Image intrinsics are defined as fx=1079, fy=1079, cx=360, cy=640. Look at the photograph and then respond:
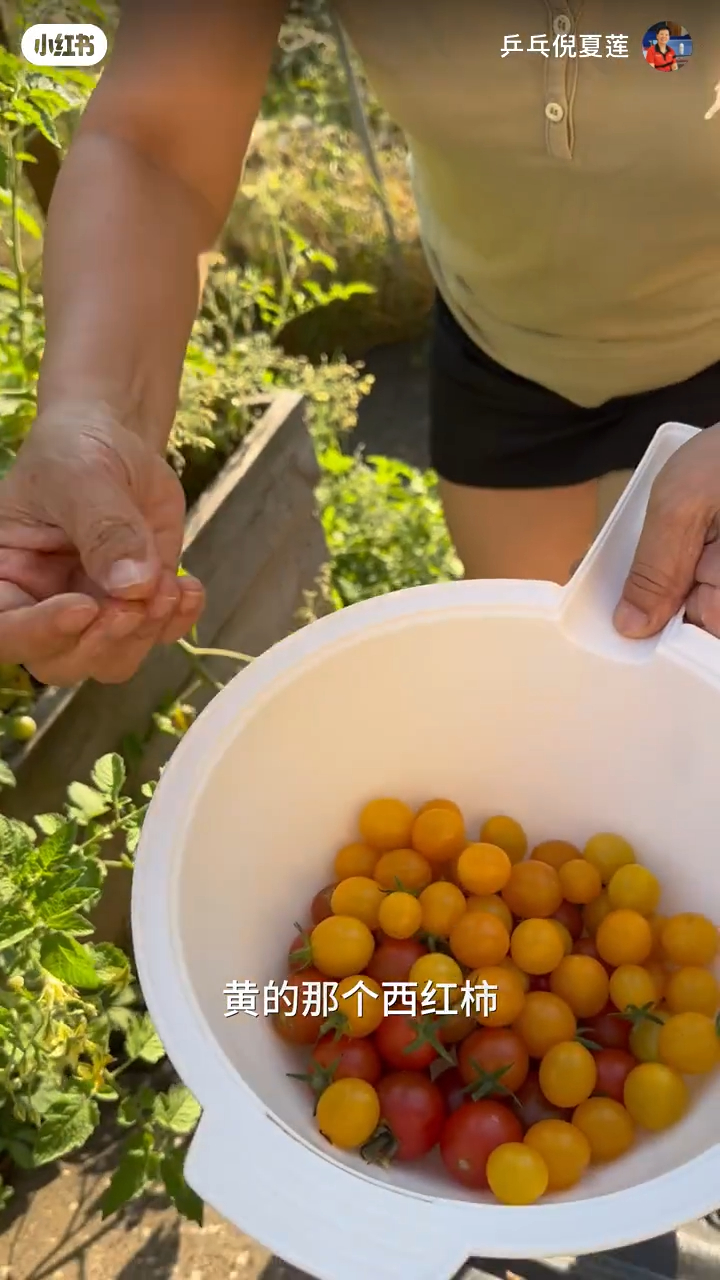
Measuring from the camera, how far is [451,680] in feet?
2.82

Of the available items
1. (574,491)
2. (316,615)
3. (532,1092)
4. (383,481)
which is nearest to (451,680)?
(532,1092)

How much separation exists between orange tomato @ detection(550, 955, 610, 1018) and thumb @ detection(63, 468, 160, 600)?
422 millimetres

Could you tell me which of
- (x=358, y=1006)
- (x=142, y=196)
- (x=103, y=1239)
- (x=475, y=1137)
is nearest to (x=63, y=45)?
(x=142, y=196)

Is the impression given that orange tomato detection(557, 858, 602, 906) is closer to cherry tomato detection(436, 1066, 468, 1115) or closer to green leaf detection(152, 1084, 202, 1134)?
cherry tomato detection(436, 1066, 468, 1115)

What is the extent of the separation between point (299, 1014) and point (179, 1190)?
0.30 meters

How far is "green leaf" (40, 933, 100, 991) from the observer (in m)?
0.81

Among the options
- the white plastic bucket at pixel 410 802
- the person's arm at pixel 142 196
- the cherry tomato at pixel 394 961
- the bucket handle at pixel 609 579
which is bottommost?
the cherry tomato at pixel 394 961

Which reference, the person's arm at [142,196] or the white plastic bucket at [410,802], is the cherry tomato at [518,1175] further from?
the person's arm at [142,196]

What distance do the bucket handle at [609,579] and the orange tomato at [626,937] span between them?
191 millimetres

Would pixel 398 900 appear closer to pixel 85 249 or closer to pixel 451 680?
pixel 451 680

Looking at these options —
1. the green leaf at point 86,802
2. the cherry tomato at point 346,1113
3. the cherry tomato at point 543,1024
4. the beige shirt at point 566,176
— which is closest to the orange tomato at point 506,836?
the cherry tomato at point 543,1024

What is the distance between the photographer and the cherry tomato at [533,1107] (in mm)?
767

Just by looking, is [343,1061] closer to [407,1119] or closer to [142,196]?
[407,1119]

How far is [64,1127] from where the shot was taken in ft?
3.01
